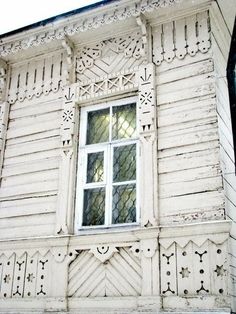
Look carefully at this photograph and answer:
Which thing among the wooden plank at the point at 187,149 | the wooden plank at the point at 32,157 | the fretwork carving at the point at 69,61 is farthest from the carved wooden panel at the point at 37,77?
the wooden plank at the point at 187,149

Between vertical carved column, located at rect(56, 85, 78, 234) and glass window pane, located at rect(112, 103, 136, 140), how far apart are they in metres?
0.59

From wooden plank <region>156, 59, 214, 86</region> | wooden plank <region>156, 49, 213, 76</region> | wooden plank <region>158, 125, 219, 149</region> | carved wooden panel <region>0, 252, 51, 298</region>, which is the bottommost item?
carved wooden panel <region>0, 252, 51, 298</region>

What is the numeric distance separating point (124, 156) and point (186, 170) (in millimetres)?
962

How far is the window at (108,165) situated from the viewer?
530cm

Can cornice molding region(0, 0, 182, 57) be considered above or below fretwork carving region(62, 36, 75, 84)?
above

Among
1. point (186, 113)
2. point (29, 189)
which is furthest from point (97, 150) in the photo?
point (186, 113)

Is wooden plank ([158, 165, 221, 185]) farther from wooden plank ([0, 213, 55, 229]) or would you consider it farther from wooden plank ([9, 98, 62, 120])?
wooden plank ([9, 98, 62, 120])

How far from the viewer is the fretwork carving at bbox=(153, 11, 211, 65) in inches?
212

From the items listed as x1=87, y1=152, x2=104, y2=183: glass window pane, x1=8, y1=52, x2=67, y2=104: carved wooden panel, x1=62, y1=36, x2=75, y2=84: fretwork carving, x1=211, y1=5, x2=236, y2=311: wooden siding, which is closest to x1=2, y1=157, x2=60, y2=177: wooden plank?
x1=87, y1=152, x2=104, y2=183: glass window pane

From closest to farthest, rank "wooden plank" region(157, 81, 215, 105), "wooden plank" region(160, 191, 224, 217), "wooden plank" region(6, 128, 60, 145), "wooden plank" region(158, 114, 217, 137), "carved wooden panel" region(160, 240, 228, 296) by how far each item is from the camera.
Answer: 1. "carved wooden panel" region(160, 240, 228, 296)
2. "wooden plank" region(160, 191, 224, 217)
3. "wooden plank" region(158, 114, 217, 137)
4. "wooden plank" region(157, 81, 215, 105)
5. "wooden plank" region(6, 128, 60, 145)

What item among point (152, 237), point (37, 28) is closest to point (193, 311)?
point (152, 237)

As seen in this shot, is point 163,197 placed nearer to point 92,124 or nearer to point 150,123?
point 150,123

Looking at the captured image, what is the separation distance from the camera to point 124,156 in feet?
18.1

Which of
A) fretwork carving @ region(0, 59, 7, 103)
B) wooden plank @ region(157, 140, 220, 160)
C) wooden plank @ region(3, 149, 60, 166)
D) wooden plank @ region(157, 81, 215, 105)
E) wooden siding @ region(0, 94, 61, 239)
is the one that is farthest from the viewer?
fretwork carving @ region(0, 59, 7, 103)
